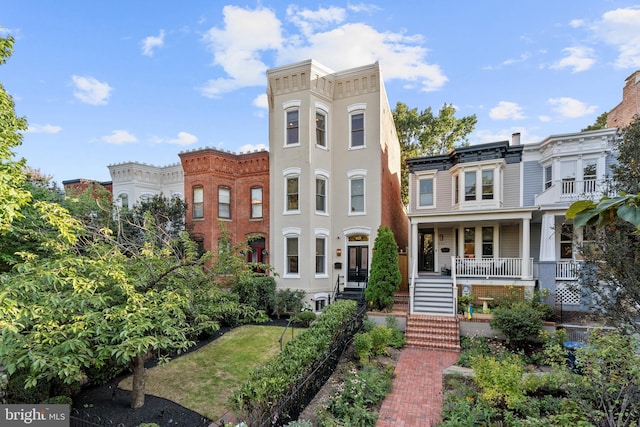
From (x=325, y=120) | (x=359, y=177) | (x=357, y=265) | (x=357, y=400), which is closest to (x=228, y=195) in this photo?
(x=325, y=120)

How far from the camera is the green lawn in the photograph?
671 cm

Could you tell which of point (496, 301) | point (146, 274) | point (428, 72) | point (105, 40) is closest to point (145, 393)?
point (146, 274)

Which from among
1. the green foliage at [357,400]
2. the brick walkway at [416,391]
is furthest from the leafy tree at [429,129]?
the green foliage at [357,400]

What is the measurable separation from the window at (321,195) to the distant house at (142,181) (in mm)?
10038

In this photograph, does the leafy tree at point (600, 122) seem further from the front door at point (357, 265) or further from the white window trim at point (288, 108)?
the white window trim at point (288, 108)

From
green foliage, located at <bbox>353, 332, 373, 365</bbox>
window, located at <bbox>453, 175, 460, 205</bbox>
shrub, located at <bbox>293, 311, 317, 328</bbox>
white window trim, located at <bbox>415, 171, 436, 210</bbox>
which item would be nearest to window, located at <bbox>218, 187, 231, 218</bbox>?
shrub, located at <bbox>293, 311, 317, 328</bbox>

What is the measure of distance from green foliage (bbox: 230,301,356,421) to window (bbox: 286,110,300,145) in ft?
31.0

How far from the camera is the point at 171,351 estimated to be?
29.9ft

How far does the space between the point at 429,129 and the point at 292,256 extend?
17281mm

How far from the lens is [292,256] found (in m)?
14.9

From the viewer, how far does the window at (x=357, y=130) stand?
596 inches

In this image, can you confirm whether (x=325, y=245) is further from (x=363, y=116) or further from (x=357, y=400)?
(x=357, y=400)

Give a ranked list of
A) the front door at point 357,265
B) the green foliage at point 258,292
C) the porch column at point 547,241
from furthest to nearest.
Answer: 1. the front door at point 357,265
2. the green foliage at point 258,292
3. the porch column at point 547,241

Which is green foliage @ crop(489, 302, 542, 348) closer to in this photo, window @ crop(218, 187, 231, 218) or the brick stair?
the brick stair
